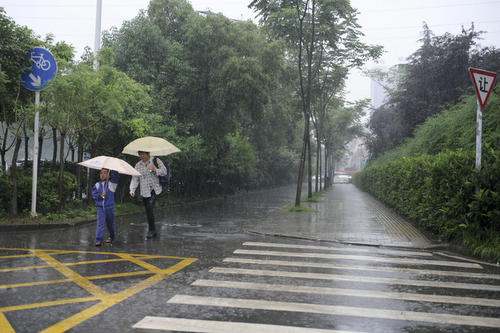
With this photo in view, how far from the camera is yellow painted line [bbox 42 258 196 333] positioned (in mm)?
4882

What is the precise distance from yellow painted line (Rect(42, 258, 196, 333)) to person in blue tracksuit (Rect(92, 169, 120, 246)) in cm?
268

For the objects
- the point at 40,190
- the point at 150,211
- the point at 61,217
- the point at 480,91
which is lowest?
the point at 61,217

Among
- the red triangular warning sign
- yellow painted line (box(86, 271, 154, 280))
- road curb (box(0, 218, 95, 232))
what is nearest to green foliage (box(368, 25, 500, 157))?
the red triangular warning sign

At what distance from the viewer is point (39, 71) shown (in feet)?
40.2

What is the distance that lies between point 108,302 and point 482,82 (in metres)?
8.64

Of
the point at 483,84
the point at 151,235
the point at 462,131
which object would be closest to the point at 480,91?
the point at 483,84

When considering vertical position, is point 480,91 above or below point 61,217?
above

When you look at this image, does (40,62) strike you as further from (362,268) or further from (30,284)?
(362,268)

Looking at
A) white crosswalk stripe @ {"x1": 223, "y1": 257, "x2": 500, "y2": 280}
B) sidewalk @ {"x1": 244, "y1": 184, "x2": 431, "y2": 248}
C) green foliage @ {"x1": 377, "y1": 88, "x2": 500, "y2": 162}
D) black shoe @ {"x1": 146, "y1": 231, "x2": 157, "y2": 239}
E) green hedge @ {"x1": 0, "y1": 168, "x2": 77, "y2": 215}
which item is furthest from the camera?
green foliage @ {"x1": 377, "y1": 88, "x2": 500, "y2": 162}

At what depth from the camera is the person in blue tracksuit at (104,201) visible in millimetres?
10016

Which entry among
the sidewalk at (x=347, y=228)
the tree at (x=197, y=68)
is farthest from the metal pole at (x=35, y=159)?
the tree at (x=197, y=68)

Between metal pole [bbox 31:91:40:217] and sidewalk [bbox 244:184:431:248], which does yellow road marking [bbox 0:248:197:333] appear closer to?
metal pole [bbox 31:91:40:217]

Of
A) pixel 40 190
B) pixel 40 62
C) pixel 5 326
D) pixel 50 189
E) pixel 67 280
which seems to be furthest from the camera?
pixel 50 189

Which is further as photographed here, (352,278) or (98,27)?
(98,27)
